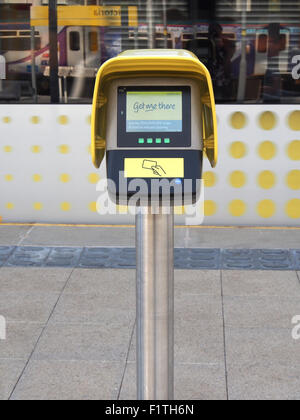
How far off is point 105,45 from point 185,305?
295 cm

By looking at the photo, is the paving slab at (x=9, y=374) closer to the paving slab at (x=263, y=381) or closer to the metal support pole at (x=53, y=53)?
the paving slab at (x=263, y=381)

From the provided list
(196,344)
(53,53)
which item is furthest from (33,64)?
(196,344)

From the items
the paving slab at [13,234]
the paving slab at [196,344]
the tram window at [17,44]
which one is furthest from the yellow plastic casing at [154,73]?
the tram window at [17,44]

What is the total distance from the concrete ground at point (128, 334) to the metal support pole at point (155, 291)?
1.35m

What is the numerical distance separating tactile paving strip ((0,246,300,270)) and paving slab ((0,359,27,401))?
6.12ft

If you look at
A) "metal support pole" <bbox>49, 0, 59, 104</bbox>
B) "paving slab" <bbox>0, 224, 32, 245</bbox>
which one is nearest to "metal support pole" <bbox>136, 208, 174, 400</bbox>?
"paving slab" <bbox>0, 224, 32, 245</bbox>

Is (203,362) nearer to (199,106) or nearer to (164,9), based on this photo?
(199,106)

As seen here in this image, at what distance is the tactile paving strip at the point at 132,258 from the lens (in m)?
6.71

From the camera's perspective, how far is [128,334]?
5.31 metres

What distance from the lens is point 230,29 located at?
296 inches

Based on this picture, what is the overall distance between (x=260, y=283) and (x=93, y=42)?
2.88m

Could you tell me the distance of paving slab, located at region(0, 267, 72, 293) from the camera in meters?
6.15

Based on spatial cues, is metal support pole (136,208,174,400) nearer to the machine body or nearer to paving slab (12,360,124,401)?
the machine body

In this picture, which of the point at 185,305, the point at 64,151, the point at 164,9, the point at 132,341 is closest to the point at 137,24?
the point at 164,9
